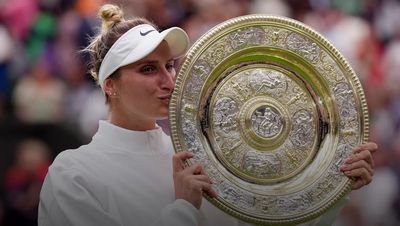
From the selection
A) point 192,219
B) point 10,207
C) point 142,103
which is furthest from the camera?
point 10,207

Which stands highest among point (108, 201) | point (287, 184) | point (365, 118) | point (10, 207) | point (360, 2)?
point (360, 2)

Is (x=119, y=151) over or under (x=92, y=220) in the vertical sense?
over

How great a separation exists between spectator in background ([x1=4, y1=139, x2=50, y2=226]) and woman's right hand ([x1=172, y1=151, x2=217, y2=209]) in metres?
3.17

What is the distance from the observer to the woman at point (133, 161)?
3.46m

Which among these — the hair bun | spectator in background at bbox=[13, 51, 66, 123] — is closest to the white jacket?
the hair bun

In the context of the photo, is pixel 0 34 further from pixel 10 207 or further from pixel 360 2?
pixel 360 2

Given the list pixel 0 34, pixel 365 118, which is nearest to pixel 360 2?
pixel 0 34

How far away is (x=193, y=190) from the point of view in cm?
340

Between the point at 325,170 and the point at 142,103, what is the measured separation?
0.63m

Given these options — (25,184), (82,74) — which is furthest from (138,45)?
(82,74)

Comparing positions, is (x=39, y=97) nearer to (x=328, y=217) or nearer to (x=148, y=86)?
(x=148, y=86)

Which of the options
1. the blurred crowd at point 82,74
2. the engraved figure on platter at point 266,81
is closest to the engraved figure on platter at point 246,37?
the engraved figure on platter at point 266,81

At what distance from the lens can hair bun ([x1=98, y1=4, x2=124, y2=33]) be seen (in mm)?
3764

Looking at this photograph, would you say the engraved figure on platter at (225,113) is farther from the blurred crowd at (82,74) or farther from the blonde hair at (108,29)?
the blurred crowd at (82,74)
